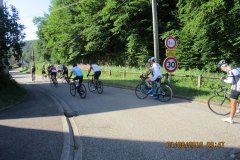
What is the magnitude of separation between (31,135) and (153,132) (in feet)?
10.7

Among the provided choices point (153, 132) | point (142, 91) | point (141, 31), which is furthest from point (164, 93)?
point (141, 31)

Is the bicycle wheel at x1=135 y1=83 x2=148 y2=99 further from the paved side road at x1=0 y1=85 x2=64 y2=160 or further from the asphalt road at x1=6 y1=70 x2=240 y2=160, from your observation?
the paved side road at x1=0 y1=85 x2=64 y2=160

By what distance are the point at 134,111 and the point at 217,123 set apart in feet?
11.7

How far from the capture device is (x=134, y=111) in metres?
12.2

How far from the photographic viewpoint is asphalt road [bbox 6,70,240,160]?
273 inches

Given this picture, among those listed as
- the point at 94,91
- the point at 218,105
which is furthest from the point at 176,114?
the point at 94,91

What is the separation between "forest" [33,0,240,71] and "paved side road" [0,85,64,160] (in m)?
16.0

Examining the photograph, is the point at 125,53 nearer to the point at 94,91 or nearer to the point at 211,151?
the point at 94,91

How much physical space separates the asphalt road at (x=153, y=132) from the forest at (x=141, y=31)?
1288cm

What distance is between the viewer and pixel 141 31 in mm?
36906

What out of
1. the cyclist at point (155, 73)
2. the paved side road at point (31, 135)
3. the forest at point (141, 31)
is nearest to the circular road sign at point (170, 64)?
the cyclist at point (155, 73)

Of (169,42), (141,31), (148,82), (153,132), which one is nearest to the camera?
(153,132)
